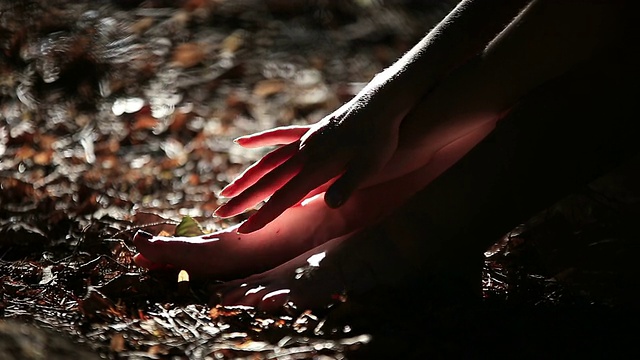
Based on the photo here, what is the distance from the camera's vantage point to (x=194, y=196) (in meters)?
2.39

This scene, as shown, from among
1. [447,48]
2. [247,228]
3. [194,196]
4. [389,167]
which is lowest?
[194,196]

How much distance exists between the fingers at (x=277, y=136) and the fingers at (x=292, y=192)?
0.18 meters

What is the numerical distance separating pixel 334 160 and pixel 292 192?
10cm

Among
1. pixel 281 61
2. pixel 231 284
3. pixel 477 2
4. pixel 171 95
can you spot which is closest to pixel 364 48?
pixel 281 61

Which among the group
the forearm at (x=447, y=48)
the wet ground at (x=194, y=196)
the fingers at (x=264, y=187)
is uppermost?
the forearm at (x=447, y=48)

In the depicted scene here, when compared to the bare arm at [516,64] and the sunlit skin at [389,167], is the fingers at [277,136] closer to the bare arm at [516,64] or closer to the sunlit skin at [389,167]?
the sunlit skin at [389,167]

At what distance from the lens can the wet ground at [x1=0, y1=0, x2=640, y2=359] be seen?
1.46 meters

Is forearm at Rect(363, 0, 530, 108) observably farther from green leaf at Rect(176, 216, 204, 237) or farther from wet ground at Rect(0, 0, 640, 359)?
green leaf at Rect(176, 216, 204, 237)

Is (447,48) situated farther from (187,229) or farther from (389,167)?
(187,229)

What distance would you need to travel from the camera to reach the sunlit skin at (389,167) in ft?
5.32

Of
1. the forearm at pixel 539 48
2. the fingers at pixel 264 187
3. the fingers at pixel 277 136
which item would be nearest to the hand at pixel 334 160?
the fingers at pixel 264 187

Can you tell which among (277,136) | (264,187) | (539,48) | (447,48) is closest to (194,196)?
(277,136)

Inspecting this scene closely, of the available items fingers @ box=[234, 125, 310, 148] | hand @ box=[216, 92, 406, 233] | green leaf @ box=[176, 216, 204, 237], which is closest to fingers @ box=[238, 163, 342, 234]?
hand @ box=[216, 92, 406, 233]

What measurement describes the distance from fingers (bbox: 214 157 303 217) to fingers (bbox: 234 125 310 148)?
0.15m
